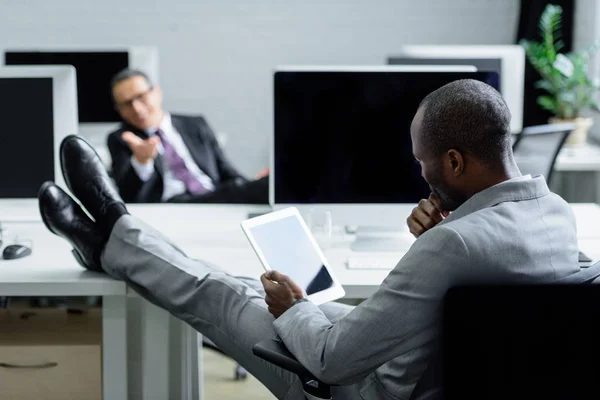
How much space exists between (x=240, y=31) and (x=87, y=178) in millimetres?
3426

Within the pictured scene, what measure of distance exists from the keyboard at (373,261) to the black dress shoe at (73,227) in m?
0.60

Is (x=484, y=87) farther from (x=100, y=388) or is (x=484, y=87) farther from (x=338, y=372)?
(x=100, y=388)

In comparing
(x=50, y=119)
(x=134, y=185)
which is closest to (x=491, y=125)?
(x=50, y=119)

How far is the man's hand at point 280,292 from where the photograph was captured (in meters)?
1.95

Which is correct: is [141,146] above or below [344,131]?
below

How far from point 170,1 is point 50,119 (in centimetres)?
322

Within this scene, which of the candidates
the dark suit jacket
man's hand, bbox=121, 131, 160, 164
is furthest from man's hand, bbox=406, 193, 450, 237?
the dark suit jacket

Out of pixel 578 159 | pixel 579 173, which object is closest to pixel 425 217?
pixel 578 159

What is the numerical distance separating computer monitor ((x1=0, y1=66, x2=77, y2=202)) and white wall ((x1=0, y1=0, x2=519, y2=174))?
10.3 ft

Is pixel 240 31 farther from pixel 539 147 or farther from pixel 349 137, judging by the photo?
pixel 349 137

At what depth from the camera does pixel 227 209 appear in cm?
297

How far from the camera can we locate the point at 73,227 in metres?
2.31

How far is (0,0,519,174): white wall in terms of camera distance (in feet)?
18.6

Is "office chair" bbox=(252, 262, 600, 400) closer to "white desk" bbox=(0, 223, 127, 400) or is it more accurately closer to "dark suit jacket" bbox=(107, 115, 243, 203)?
"white desk" bbox=(0, 223, 127, 400)
